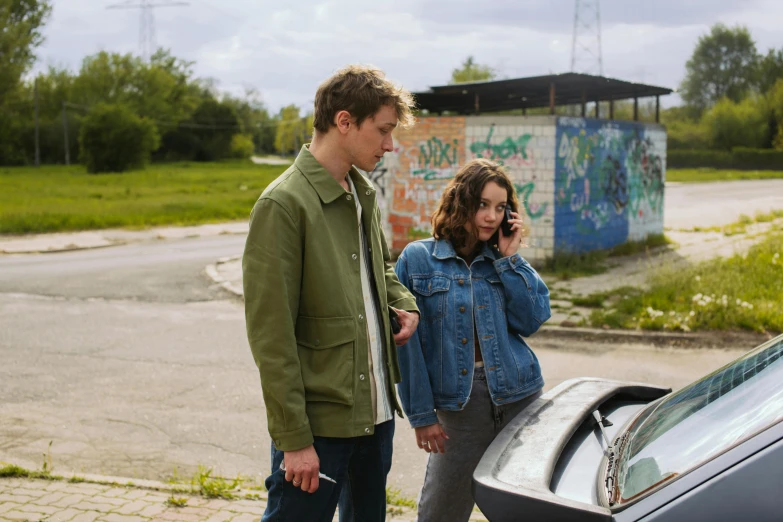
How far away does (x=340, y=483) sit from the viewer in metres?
2.57

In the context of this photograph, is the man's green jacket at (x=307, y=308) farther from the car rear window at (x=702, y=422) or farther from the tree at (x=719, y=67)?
the tree at (x=719, y=67)

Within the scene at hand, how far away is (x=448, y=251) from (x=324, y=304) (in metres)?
0.84

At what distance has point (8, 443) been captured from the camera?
5.55m

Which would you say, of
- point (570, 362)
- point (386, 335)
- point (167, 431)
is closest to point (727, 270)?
point (570, 362)

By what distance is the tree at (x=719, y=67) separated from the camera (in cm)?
9500

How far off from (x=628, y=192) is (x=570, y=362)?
8966mm

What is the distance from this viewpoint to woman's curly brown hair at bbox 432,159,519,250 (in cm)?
311

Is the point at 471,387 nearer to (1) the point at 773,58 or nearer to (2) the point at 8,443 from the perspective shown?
(2) the point at 8,443

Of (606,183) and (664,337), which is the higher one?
Answer: (606,183)

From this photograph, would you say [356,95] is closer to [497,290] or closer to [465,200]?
[465,200]

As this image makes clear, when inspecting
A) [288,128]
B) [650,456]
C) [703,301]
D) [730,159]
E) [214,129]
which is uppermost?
[288,128]

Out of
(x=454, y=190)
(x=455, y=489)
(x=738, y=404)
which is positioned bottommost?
(x=455, y=489)

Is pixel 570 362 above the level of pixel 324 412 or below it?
below

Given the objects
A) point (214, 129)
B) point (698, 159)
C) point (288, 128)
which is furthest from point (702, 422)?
point (288, 128)
